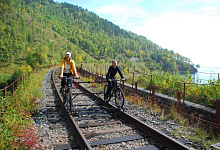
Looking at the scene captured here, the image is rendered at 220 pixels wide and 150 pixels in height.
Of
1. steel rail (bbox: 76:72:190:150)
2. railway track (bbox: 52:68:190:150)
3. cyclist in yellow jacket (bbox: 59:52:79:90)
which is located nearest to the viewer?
steel rail (bbox: 76:72:190:150)

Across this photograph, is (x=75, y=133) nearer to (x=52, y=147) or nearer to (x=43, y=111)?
(x=52, y=147)

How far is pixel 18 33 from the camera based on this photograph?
13875 centimetres

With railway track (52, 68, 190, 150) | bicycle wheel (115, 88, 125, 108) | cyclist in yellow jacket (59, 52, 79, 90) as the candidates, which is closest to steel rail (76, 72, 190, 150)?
railway track (52, 68, 190, 150)

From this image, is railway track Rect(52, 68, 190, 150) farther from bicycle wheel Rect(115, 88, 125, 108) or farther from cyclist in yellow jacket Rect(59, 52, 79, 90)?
cyclist in yellow jacket Rect(59, 52, 79, 90)

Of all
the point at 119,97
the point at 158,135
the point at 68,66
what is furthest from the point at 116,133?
the point at 68,66

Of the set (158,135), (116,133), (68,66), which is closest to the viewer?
(158,135)

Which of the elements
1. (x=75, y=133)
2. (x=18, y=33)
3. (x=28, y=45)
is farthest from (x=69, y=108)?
(x=18, y=33)

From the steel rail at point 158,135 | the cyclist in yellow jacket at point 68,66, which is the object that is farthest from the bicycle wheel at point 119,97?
the cyclist in yellow jacket at point 68,66

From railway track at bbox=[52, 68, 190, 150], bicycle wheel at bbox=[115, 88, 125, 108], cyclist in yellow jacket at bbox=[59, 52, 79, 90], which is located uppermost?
cyclist in yellow jacket at bbox=[59, 52, 79, 90]

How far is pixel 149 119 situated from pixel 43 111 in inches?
160

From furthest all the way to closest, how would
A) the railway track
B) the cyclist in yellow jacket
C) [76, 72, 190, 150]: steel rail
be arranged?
the cyclist in yellow jacket
the railway track
[76, 72, 190, 150]: steel rail

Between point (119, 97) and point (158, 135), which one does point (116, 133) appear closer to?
point (158, 135)

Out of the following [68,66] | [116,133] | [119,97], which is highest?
[68,66]

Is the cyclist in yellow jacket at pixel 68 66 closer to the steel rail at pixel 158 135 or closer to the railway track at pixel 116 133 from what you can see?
the railway track at pixel 116 133
